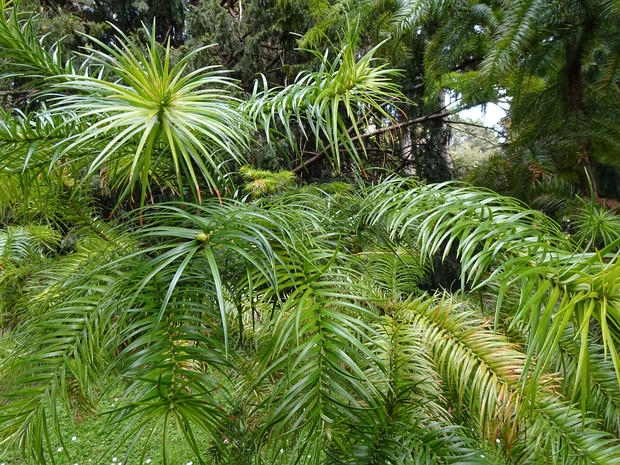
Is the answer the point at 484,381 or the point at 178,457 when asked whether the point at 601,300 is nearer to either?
the point at 484,381

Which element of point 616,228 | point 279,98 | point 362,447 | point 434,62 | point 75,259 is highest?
point 434,62

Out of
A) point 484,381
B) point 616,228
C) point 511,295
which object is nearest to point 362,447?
point 484,381

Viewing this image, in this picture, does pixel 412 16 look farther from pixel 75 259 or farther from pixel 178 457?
pixel 178 457

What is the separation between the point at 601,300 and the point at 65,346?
576 mm

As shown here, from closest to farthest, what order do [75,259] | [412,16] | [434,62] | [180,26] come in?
[75,259]
[412,16]
[434,62]
[180,26]

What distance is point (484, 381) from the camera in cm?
56

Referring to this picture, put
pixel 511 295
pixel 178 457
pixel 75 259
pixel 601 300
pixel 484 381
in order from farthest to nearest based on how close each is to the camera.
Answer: pixel 178 457 < pixel 511 295 < pixel 75 259 < pixel 484 381 < pixel 601 300

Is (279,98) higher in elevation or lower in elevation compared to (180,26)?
lower

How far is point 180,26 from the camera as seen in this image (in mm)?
3580

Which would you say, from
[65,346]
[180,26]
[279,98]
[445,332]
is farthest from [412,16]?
[180,26]

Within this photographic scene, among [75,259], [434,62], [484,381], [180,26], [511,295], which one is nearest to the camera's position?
[484,381]

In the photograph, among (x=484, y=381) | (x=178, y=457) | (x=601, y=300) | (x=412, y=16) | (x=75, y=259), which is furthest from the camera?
(x=178, y=457)

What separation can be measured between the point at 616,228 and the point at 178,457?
2.21 metres

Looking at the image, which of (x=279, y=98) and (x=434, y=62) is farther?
(x=434, y=62)
